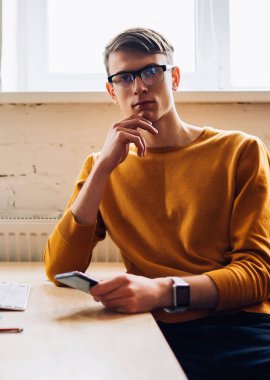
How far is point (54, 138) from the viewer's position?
1.88 meters

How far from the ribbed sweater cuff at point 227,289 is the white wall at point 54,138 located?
2.99 feet

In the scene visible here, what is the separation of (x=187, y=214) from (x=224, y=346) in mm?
397

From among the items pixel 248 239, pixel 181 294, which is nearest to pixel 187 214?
pixel 248 239

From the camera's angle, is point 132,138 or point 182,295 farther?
point 132,138

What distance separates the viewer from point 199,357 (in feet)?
3.17

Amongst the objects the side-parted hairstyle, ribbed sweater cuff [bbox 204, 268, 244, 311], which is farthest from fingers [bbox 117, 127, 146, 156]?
ribbed sweater cuff [bbox 204, 268, 244, 311]

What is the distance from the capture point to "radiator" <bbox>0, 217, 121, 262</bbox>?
5.89ft

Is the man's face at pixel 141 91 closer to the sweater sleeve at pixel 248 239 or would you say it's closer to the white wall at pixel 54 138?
the sweater sleeve at pixel 248 239

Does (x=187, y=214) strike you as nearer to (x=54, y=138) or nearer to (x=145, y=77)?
(x=145, y=77)

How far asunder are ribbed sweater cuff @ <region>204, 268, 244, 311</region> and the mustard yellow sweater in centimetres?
6

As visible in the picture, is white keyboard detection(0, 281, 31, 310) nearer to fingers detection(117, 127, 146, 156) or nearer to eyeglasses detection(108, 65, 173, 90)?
fingers detection(117, 127, 146, 156)

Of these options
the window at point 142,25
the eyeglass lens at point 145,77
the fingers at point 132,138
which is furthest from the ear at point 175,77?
the window at point 142,25

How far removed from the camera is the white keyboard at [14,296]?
999 millimetres

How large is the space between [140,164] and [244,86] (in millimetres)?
925
